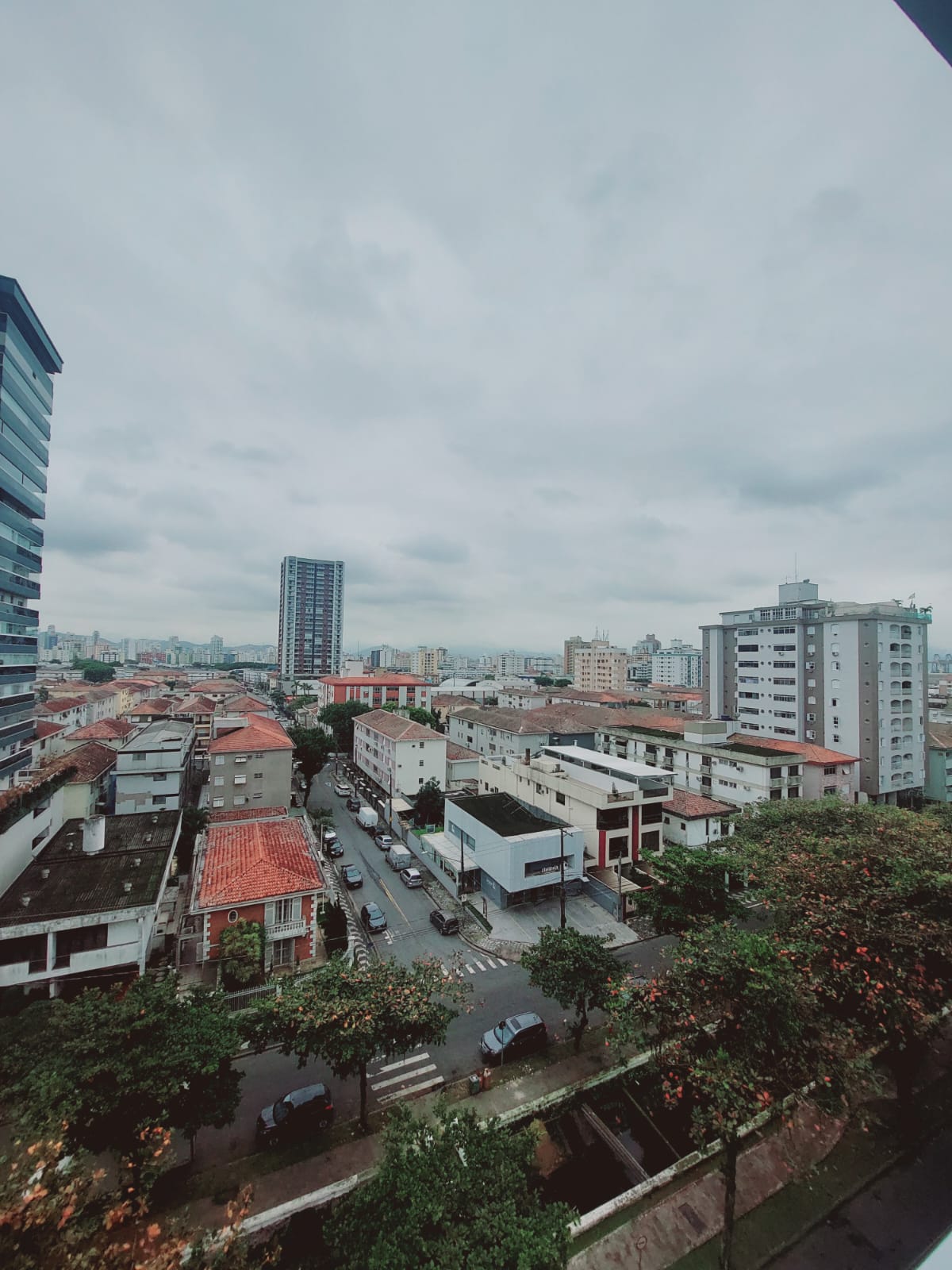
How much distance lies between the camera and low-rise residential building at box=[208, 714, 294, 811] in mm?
35406

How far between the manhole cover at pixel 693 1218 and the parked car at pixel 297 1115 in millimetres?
9185

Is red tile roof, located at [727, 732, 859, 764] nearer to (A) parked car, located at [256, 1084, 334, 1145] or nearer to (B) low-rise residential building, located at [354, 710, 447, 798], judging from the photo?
(B) low-rise residential building, located at [354, 710, 447, 798]

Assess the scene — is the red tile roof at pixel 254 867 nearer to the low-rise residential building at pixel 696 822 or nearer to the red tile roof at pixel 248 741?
the red tile roof at pixel 248 741

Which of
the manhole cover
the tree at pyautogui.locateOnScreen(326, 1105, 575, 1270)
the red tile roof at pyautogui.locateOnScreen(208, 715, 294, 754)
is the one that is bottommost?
the manhole cover

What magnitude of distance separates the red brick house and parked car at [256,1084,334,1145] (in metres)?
7.51

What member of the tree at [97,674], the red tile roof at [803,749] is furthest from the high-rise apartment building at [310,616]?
the red tile roof at [803,749]

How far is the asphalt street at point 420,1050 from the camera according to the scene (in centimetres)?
1494

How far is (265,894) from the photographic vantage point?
21359 millimetres

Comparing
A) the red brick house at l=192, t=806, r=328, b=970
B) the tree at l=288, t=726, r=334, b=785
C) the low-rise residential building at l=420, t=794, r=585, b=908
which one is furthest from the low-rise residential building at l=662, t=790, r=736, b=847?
the tree at l=288, t=726, r=334, b=785

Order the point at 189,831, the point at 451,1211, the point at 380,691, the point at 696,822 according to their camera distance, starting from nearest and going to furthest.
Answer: the point at 451,1211, the point at 189,831, the point at 696,822, the point at 380,691

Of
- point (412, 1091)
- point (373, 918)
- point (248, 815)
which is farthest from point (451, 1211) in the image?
point (248, 815)

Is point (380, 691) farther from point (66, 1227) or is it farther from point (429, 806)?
point (66, 1227)

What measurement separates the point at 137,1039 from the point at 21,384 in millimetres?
25447

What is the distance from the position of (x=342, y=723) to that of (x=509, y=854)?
40892mm
